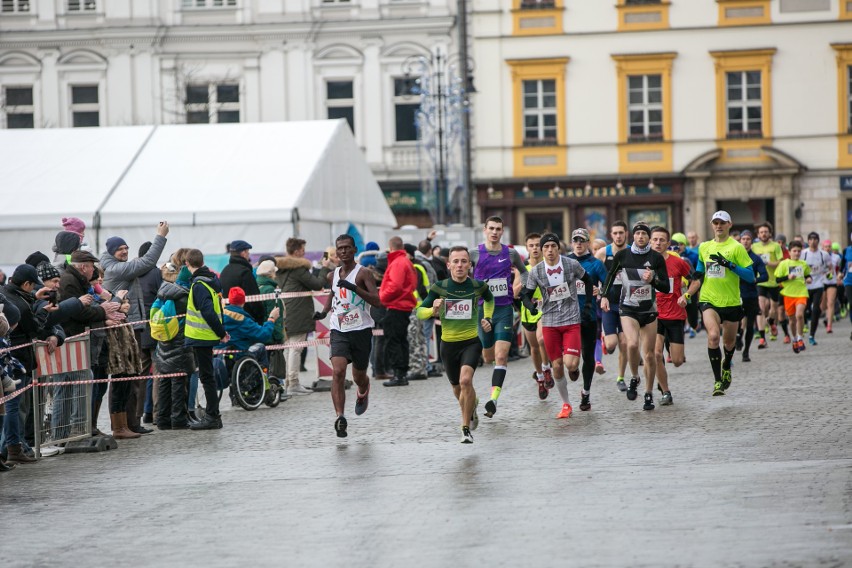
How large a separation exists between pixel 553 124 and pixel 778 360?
23699mm

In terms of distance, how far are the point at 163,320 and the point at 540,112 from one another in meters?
29.9

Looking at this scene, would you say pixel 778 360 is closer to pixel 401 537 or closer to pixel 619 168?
pixel 401 537

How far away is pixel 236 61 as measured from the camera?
4372cm

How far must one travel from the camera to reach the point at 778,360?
2077cm

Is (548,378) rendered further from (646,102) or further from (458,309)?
(646,102)

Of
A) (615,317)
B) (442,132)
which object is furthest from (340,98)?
(615,317)

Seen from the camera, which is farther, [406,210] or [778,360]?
[406,210]

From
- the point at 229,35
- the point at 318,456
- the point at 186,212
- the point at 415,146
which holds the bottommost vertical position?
the point at 318,456

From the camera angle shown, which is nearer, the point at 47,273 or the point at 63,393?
the point at 47,273

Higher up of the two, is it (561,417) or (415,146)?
(415,146)

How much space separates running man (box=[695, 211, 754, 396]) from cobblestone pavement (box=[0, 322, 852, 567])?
0.73 metres

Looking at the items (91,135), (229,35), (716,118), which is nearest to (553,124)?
(716,118)

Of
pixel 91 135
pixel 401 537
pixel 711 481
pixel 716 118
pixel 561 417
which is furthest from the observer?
pixel 716 118

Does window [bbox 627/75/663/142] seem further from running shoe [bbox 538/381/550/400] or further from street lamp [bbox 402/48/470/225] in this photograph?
running shoe [bbox 538/381/550/400]
